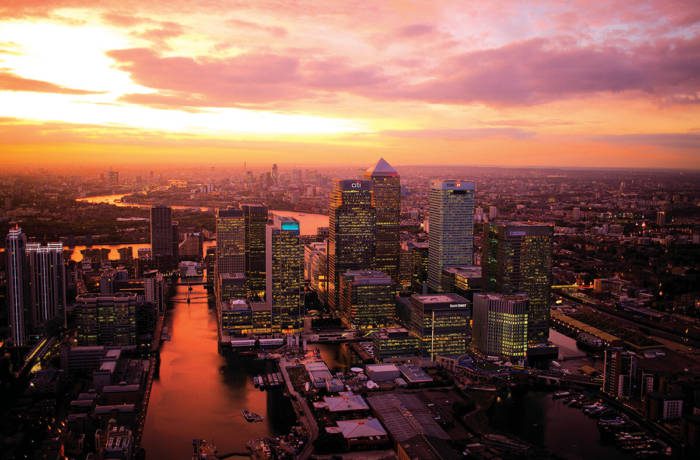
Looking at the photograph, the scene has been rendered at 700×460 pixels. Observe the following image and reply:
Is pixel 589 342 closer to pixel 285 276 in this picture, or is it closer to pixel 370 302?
pixel 370 302

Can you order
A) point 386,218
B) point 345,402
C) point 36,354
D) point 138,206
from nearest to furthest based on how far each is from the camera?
point 345,402, point 36,354, point 386,218, point 138,206

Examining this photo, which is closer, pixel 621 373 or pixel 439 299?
pixel 621 373

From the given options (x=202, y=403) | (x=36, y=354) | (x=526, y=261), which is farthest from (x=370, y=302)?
(x=36, y=354)

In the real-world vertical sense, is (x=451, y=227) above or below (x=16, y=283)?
above

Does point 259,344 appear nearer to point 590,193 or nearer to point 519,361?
point 519,361

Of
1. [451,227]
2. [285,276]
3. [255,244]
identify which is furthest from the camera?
[255,244]

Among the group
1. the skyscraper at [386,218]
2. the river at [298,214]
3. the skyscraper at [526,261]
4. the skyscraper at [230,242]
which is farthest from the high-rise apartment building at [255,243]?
the river at [298,214]

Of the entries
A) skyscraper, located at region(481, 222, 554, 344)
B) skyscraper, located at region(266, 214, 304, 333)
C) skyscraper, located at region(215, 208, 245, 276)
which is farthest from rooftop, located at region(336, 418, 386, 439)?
skyscraper, located at region(215, 208, 245, 276)

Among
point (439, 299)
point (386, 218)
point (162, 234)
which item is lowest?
point (439, 299)
